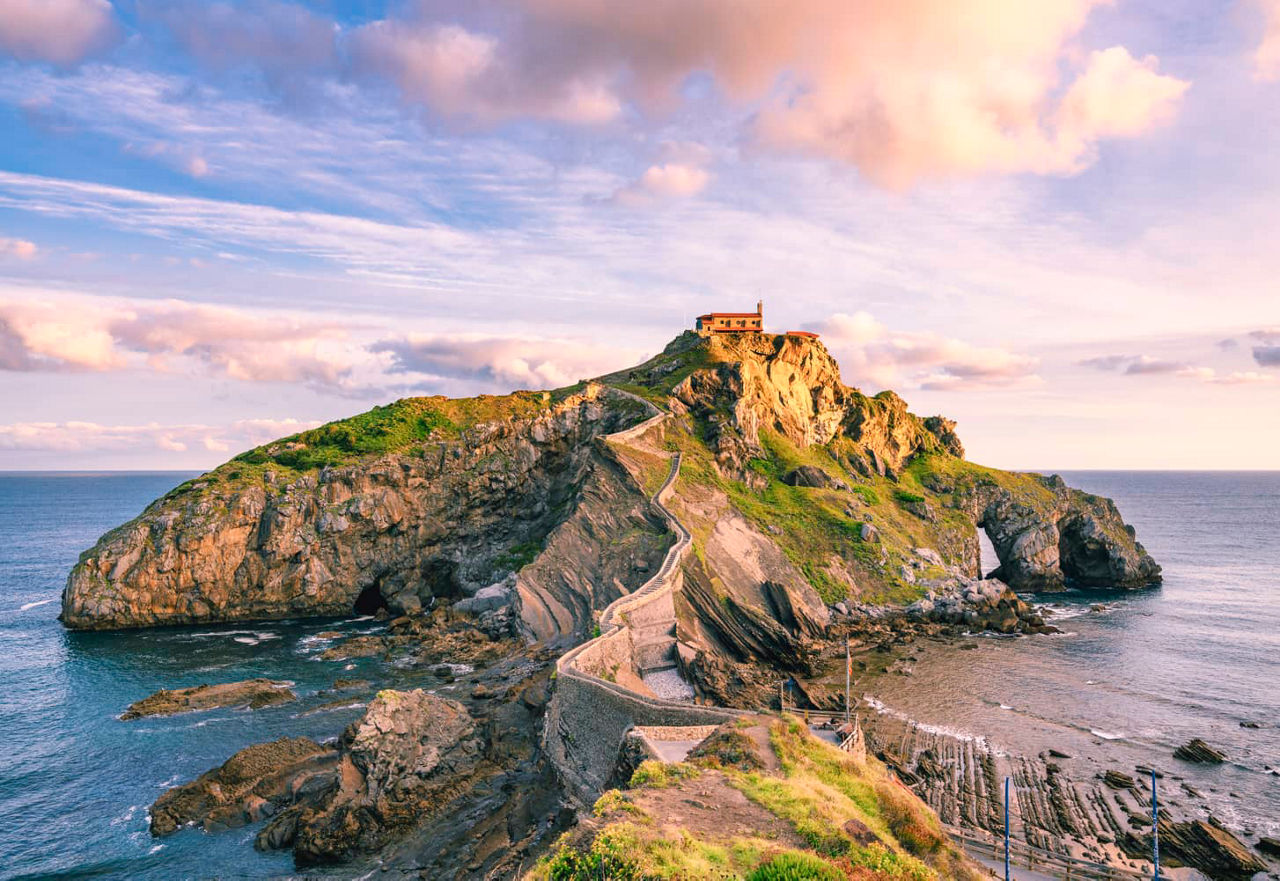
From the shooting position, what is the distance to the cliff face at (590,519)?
222 feet

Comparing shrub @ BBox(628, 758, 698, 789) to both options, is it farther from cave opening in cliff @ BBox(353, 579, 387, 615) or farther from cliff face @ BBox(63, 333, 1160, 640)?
cave opening in cliff @ BBox(353, 579, 387, 615)

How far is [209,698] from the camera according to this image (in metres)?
50.9

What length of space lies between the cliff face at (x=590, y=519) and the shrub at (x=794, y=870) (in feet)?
131

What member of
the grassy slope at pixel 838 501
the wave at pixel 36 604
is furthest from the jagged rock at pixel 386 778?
the wave at pixel 36 604

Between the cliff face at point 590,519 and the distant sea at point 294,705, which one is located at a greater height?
the cliff face at point 590,519

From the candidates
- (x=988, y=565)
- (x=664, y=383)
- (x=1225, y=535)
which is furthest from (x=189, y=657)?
(x=1225, y=535)

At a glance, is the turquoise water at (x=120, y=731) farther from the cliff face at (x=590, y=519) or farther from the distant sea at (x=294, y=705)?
the cliff face at (x=590, y=519)

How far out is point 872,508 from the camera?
294 feet

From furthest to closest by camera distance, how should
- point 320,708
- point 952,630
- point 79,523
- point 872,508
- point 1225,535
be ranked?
point 79,523 → point 1225,535 → point 872,508 → point 952,630 → point 320,708

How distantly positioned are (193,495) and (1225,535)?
182 meters

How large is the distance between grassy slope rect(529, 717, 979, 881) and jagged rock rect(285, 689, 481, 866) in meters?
17.0

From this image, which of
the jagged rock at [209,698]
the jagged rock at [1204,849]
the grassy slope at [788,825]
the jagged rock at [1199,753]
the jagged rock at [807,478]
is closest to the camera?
the grassy slope at [788,825]

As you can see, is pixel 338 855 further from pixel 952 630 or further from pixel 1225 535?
pixel 1225 535

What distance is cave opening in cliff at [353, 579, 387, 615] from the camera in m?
79.7
